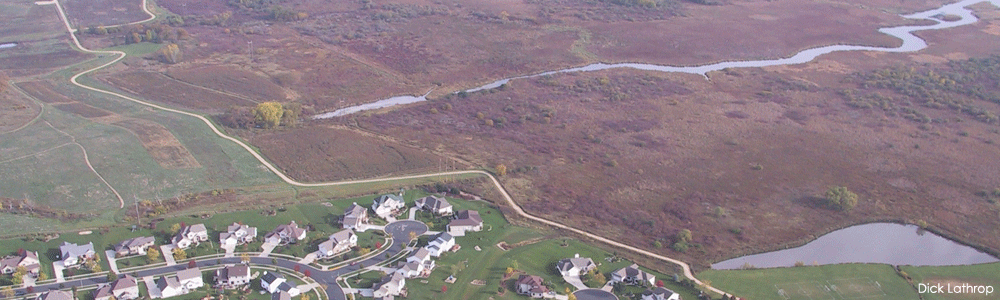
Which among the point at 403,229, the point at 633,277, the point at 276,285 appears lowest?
the point at 403,229

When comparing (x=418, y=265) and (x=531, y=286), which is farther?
(x=418, y=265)

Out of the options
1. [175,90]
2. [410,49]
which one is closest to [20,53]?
[175,90]

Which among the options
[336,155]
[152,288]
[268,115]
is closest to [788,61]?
[336,155]

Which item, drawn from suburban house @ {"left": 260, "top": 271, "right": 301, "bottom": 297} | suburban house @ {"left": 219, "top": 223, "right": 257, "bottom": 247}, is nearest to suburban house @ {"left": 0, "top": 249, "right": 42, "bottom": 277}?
suburban house @ {"left": 219, "top": 223, "right": 257, "bottom": 247}

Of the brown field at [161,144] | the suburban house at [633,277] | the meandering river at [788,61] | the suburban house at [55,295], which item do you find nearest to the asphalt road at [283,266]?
the suburban house at [55,295]

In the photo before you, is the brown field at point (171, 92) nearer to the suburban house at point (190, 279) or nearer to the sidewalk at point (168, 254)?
the sidewalk at point (168, 254)

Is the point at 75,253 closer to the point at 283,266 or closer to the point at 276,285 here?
the point at 283,266

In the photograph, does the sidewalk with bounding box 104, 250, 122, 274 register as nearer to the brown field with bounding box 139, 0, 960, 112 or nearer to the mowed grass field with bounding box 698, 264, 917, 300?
the brown field with bounding box 139, 0, 960, 112
